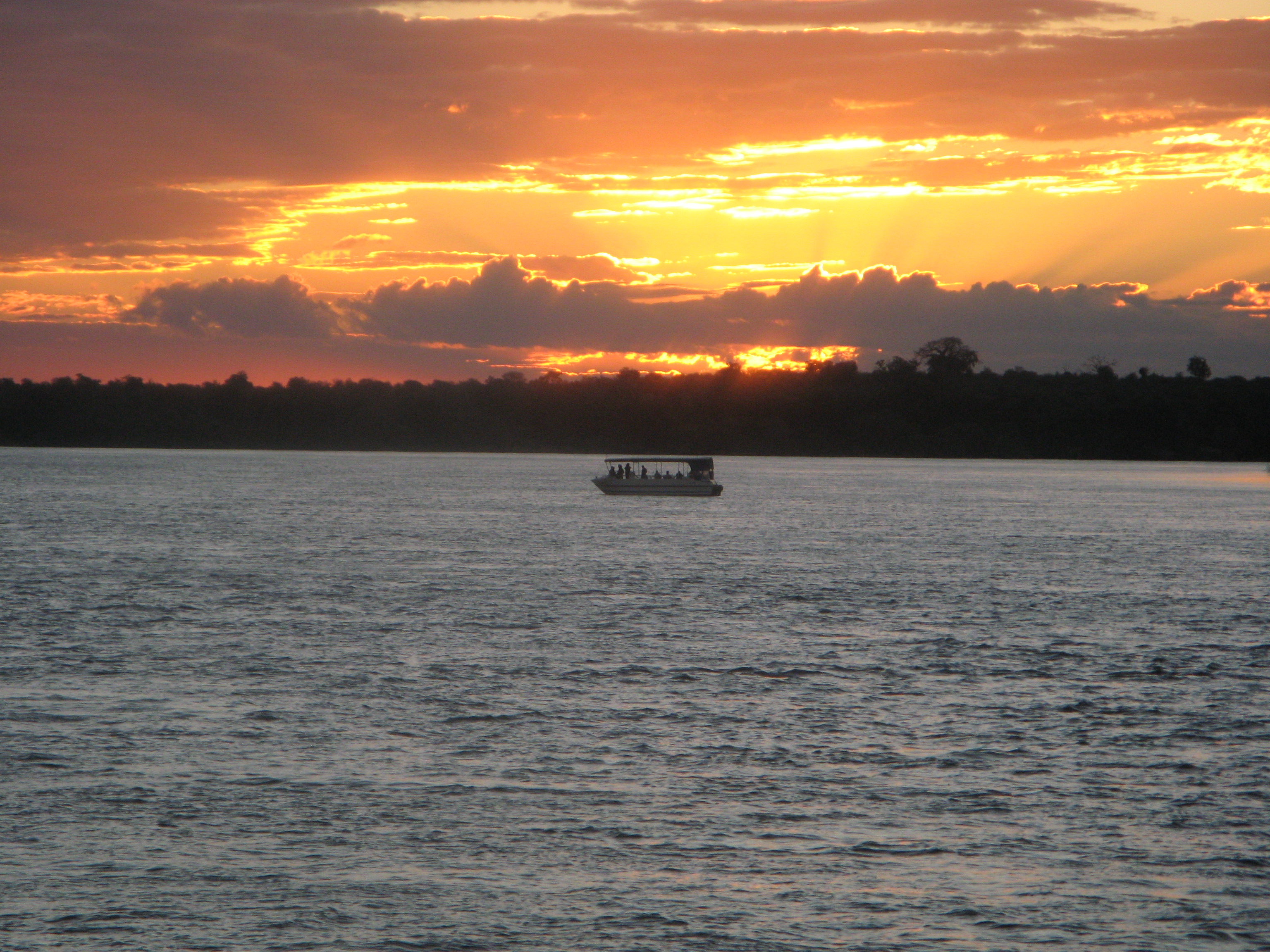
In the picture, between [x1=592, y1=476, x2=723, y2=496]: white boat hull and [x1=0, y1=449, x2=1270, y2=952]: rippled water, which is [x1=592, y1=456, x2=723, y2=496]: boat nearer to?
[x1=592, y1=476, x2=723, y2=496]: white boat hull

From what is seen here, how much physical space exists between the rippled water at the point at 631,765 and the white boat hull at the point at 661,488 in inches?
3371

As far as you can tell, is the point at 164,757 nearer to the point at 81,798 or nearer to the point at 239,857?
the point at 81,798

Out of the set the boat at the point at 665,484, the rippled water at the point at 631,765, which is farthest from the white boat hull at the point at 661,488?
the rippled water at the point at 631,765

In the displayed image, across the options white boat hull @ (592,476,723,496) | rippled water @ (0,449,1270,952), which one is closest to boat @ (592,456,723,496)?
white boat hull @ (592,476,723,496)

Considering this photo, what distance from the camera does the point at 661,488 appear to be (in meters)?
146

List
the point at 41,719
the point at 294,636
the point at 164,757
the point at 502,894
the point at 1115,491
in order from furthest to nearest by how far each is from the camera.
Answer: the point at 1115,491 → the point at 294,636 → the point at 41,719 → the point at 164,757 → the point at 502,894

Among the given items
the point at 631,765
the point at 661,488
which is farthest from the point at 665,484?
the point at 631,765

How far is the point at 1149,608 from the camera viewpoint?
167ft

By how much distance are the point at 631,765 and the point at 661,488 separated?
122441mm

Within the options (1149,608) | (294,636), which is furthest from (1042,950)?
(1149,608)

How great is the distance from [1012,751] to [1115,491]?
181 m

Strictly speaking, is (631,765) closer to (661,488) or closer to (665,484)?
(665,484)

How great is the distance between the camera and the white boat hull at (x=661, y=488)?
479 ft

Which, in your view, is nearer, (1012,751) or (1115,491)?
(1012,751)
